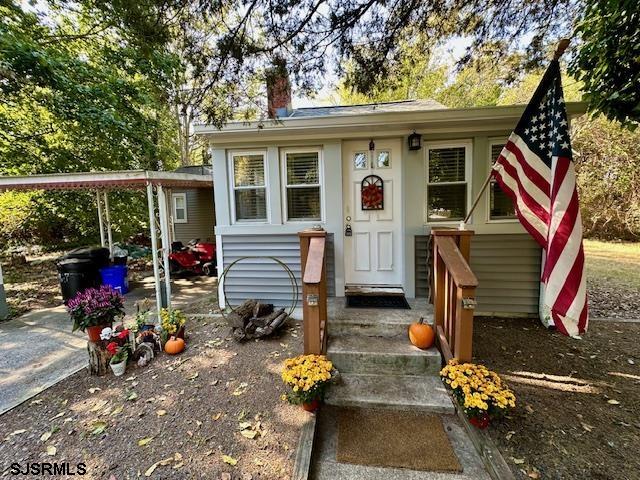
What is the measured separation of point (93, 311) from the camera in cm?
308

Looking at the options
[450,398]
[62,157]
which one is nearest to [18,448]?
[450,398]

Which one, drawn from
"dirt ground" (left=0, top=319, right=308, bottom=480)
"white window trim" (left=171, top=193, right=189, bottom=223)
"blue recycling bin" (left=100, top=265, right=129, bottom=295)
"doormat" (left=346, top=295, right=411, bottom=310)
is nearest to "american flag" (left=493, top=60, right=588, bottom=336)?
"doormat" (left=346, top=295, right=411, bottom=310)

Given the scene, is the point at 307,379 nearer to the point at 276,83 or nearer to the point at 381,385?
the point at 381,385

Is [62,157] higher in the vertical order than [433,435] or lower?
higher

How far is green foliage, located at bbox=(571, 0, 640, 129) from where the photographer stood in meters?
2.68

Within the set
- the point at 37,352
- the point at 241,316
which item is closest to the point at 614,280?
the point at 241,316

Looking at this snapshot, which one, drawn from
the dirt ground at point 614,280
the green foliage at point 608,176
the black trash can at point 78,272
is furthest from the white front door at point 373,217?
the green foliage at point 608,176

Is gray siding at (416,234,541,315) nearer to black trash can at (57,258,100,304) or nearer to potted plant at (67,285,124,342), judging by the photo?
potted plant at (67,285,124,342)

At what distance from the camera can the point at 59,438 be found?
2.25m

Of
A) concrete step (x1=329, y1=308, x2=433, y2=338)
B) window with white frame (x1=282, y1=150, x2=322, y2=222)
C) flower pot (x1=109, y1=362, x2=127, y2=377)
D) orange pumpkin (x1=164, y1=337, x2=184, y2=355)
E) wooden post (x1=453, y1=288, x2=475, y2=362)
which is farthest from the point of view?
window with white frame (x1=282, y1=150, x2=322, y2=222)

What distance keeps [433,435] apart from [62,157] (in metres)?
9.61

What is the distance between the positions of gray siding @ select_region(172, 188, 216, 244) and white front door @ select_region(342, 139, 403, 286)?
7.00 metres

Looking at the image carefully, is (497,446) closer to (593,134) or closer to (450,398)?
(450,398)

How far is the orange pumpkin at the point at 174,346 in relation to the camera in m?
3.46
